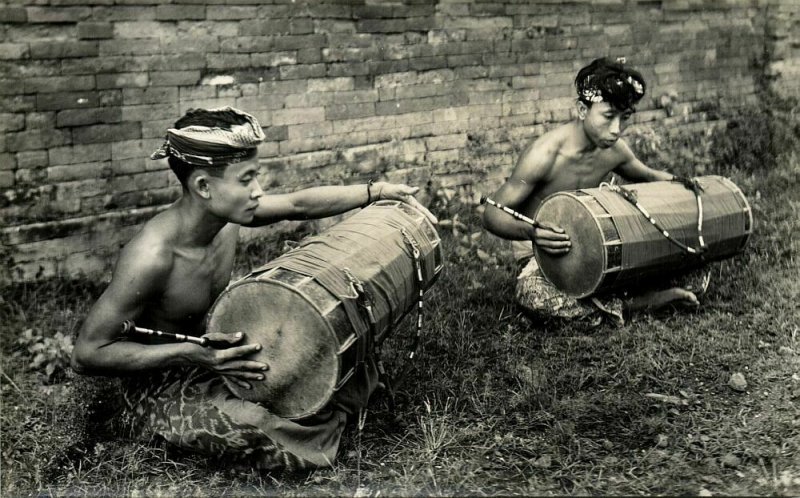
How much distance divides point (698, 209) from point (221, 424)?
3.10 m

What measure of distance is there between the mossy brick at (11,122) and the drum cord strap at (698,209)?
3.46 meters

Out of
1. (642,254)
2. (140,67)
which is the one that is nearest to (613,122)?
(642,254)

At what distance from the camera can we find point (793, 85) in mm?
9703

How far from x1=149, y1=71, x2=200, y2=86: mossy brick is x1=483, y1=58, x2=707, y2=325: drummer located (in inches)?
88.5

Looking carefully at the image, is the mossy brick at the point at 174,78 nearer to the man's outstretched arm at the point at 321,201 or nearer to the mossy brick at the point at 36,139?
the mossy brick at the point at 36,139

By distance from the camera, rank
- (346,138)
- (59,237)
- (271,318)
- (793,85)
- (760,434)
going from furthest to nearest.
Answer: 1. (793,85)
2. (346,138)
3. (59,237)
4. (760,434)
5. (271,318)

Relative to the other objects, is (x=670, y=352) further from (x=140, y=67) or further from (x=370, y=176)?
(x=140, y=67)

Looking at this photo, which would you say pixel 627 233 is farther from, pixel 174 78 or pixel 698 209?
pixel 174 78

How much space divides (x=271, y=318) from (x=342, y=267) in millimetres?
378

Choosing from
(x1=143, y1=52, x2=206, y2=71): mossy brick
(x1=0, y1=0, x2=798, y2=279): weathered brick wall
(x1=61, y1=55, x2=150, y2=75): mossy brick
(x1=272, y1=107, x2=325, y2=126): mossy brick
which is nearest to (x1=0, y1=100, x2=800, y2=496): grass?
(x1=0, y1=0, x2=798, y2=279): weathered brick wall

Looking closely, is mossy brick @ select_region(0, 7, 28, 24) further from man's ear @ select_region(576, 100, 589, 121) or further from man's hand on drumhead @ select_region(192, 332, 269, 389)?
man's ear @ select_region(576, 100, 589, 121)

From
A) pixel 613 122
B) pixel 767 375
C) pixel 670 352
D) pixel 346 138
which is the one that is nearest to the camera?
pixel 767 375

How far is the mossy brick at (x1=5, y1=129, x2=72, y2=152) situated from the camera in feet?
16.4

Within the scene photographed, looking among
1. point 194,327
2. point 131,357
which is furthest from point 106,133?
point 131,357
